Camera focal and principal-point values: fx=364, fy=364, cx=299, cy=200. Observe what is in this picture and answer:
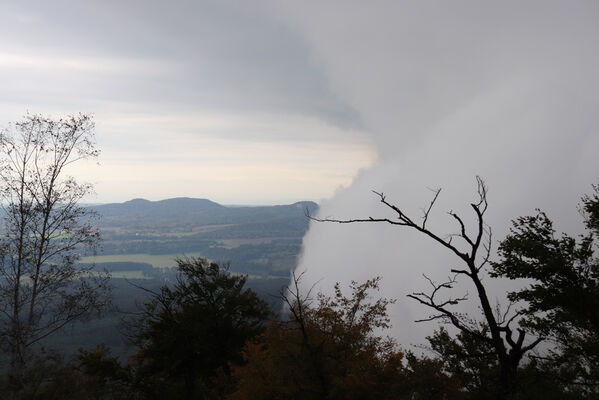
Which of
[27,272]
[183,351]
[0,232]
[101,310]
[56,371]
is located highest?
[0,232]

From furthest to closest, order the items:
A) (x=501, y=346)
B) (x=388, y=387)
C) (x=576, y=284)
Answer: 1. (x=576, y=284)
2. (x=388, y=387)
3. (x=501, y=346)

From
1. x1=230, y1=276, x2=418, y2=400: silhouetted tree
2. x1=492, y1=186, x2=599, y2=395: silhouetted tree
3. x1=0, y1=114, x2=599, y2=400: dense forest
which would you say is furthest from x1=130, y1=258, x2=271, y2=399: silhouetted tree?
x1=492, y1=186, x2=599, y2=395: silhouetted tree

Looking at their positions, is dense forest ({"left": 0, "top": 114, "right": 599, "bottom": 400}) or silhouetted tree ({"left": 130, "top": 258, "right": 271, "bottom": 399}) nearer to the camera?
dense forest ({"left": 0, "top": 114, "right": 599, "bottom": 400})

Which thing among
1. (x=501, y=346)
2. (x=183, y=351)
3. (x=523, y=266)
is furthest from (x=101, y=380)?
(x=523, y=266)

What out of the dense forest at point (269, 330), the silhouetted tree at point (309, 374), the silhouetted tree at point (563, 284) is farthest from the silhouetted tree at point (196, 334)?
the silhouetted tree at point (563, 284)

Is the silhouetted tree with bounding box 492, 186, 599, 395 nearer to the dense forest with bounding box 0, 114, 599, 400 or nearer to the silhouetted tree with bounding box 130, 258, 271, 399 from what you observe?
the dense forest with bounding box 0, 114, 599, 400

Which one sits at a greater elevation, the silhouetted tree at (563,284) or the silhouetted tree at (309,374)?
the silhouetted tree at (563,284)

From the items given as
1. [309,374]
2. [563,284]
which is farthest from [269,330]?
[563,284]

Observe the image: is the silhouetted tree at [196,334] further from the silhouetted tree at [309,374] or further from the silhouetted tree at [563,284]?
the silhouetted tree at [563,284]

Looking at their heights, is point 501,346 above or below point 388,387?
above

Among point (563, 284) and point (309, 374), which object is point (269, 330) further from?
point (563, 284)

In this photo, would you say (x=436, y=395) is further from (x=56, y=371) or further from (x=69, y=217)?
(x=56, y=371)
